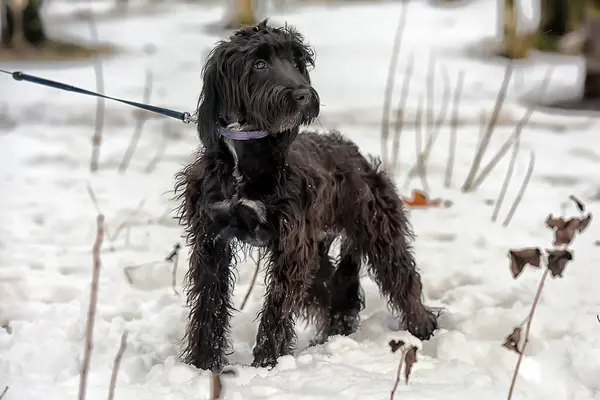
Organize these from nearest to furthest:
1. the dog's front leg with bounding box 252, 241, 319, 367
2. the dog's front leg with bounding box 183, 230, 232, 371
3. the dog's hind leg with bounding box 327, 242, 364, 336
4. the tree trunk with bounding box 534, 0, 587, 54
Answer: the dog's front leg with bounding box 252, 241, 319, 367 → the dog's front leg with bounding box 183, 230, 232, 371 → the dog's hind leg with bounding box 327, 242, 364, 336 → the tree trunk with bounding box 534, 0, 587, 54

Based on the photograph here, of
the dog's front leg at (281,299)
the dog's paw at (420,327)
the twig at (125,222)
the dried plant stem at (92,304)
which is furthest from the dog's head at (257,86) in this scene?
the twig at (125,222)

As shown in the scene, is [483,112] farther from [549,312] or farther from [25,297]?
[25,297]

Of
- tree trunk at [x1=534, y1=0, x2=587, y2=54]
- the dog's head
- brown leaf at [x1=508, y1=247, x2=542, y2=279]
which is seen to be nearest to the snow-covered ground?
brown leaf at [x1=508, y1=247, x2=542, y2=279]

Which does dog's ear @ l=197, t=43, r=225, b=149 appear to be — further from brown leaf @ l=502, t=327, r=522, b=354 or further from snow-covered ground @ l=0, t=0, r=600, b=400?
brown leaf @ l=502, t=327, r=522, b=354

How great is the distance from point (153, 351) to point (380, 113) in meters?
8.15

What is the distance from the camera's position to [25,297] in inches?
180

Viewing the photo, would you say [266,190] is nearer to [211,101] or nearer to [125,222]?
[211,101]

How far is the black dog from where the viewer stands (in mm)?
3262

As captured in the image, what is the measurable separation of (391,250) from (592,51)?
27.7 feet

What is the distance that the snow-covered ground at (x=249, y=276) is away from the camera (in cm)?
334

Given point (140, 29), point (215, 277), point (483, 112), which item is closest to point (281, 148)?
point (215, 277)

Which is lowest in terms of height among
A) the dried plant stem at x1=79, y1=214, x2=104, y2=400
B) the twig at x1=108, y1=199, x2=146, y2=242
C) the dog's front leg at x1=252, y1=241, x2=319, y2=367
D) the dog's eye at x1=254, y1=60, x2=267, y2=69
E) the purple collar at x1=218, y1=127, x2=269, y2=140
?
the twig at x1=108, y1=199, x2=146, y2=242

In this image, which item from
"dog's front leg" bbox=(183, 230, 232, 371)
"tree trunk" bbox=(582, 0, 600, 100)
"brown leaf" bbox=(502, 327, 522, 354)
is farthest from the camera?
"tree trunk" bbox=(582, 0, 600, 100)

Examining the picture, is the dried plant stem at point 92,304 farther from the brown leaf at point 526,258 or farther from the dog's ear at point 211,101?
the brown leaf at point 526,258
